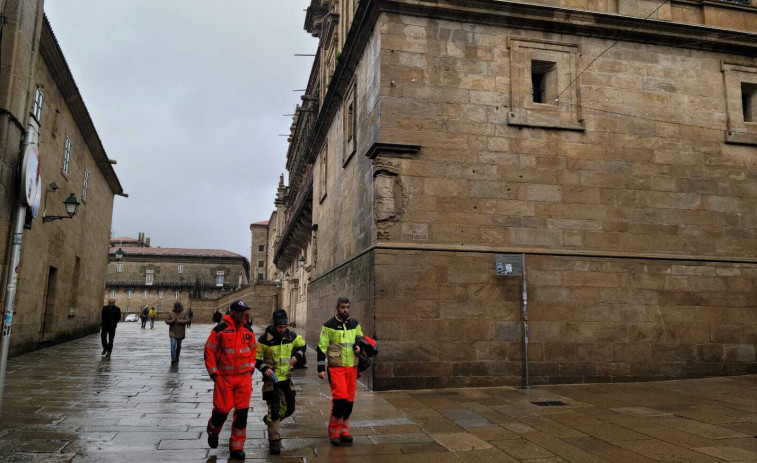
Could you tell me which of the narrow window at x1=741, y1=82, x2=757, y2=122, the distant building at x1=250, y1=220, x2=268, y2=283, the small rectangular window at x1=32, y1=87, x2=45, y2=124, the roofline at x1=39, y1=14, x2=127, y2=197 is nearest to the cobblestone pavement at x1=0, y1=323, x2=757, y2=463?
the narrow window at x1=741, y1=82, x2=757, y2=122

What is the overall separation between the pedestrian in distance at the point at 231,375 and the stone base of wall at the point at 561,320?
4264mm

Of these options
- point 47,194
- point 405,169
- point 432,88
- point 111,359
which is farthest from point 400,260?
point 47,194

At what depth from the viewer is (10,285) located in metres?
5.18

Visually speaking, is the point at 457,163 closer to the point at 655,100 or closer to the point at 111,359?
the point at 655,100

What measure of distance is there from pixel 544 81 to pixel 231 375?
29.9 feet

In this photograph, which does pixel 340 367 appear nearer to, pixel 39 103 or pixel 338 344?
pixel 338 344

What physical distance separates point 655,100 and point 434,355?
23.6 ft

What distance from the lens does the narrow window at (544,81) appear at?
11.3 m

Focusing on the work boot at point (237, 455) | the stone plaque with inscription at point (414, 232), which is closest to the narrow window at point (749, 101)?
the stone plaque with inscription at point (414, 232)

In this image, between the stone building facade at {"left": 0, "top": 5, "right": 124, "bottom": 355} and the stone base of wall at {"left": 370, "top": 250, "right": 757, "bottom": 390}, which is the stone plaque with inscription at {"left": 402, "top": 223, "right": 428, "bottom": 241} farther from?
the stone building facade at {"left": 0, "top": 5, "right": 124, "bottom": 355}

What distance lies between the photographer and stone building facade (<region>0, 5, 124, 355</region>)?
5781mm

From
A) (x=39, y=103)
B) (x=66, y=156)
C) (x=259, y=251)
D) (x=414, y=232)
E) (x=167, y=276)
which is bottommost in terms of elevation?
(x=414, y=232)

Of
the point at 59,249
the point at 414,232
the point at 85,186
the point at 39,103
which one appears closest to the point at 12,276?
the point at 414,232

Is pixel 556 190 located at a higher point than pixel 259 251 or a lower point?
lower
